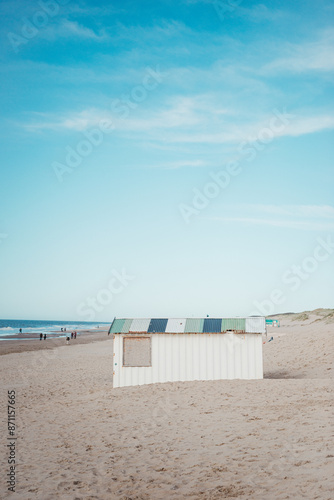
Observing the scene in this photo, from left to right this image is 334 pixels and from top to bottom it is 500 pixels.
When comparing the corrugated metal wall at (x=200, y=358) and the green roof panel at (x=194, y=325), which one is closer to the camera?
the corrugated metal wall at (x=200, y=358)

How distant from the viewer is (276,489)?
650cm

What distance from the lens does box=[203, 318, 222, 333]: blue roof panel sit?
16056 mm

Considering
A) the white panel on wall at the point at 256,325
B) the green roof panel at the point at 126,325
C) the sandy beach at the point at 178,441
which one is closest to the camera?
the sandy beach at the point at 178,441

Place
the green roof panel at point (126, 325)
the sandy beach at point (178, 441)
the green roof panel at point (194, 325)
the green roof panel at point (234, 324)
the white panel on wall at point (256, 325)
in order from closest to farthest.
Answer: the sandy beach at point (178, 441) < the white panel on wall at point (256, 325) < the green roof panel at point (234, 324) < the green roof panel at point (194, 325) < the green roof panel at point (126, 325)

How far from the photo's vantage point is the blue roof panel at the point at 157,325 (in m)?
16.2

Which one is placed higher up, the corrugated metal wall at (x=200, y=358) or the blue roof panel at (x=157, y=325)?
the blue roof panel at (x=157, y=325)

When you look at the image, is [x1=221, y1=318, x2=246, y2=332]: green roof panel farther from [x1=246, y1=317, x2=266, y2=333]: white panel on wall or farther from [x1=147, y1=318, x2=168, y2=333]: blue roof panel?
[x1=147, y1=318, x2=168, y2=333]: blue roof panel

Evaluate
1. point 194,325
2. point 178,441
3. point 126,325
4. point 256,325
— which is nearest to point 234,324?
point 256,325

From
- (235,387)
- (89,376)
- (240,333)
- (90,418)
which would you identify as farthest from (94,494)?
(89,376)

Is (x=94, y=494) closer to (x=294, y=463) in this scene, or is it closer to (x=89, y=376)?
(x=294, y=463)

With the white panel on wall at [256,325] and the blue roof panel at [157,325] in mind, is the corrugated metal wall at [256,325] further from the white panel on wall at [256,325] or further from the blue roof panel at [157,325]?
the blue roof panel at [157,325]

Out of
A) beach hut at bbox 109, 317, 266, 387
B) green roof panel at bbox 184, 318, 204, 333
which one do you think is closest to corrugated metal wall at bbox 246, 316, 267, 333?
beach hut at bbox 109, 317, 266, 387

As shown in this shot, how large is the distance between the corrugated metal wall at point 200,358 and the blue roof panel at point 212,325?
0.19 m

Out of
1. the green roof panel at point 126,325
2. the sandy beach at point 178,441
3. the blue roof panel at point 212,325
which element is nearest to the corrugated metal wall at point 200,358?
the blue roof panel at point 212,325
